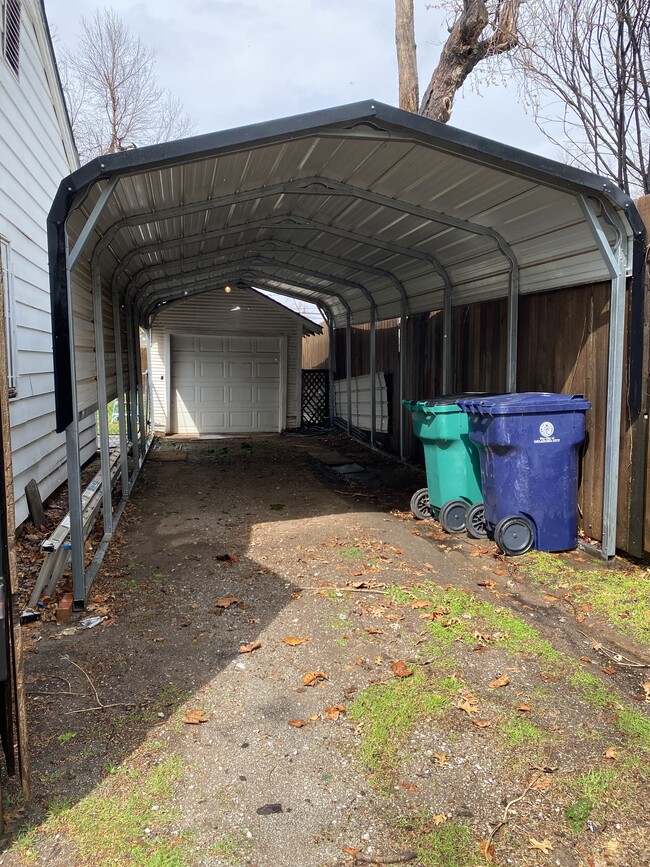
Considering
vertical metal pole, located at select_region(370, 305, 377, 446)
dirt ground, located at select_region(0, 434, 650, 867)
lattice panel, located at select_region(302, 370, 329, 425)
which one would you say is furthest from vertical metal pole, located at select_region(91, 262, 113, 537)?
lattice panel, located at select_region(302, 370, 329, 425)

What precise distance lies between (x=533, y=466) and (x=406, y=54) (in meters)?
10.7

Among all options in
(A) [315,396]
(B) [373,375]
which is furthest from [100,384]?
(A) [315,396]

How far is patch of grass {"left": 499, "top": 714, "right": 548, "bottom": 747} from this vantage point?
277cm

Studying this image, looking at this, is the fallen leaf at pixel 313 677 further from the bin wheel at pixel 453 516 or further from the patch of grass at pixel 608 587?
the bin wheel at pixel 453 516

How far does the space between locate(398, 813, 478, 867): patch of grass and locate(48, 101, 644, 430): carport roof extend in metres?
3.13

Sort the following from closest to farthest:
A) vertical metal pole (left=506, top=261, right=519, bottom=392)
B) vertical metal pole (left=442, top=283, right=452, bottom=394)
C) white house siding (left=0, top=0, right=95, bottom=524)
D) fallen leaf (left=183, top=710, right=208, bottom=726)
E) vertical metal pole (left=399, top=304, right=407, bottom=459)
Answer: fallen leaf (left=183, top=710, right=208, bottom=726) < white house siding (left=0, top=0, right=95, bottom=524) < vertical metal pole (left=506, top=261, right=519, bottom=392) < vertical metal pole (left=442, top=283, right=452, bottom=394) < vertical metal pole (left=399, top=304, right=407, bottom=459)

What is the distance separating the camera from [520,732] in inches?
111

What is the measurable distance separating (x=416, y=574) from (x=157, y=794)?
9.62 ft

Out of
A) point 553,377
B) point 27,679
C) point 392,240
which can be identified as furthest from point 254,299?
point 27,679

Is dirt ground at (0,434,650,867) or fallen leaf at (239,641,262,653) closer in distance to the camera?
dirt ground at (0,434,650,867)

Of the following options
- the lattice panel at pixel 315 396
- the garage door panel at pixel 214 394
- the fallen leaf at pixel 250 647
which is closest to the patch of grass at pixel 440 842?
the fallen leaf at pixel 250 647

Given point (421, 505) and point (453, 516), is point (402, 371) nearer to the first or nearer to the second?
point (421, 505)

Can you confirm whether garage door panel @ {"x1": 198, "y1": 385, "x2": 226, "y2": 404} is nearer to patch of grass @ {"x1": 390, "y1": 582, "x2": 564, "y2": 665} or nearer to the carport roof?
the carport roof

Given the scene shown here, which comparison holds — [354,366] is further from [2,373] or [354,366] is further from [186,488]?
[2,373]
